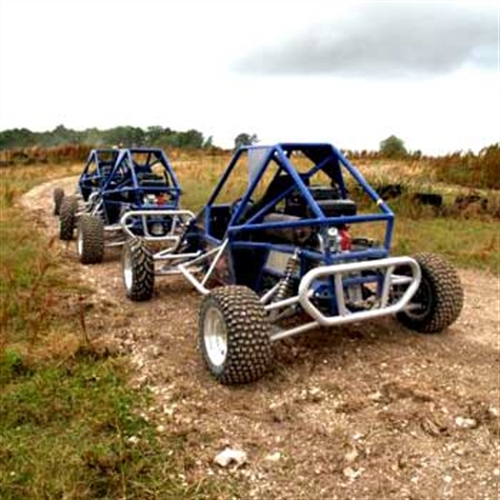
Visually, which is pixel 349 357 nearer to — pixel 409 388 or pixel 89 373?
pixel 409 388

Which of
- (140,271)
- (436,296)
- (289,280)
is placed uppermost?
(289,280)

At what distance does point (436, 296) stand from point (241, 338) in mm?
1599

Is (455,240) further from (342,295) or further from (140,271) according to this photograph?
(342,295)

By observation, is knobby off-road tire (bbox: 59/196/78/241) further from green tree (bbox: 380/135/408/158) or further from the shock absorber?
green tree (bbox: 380/135/408/158)

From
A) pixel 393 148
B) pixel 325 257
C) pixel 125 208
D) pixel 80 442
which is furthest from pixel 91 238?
pixel 393 148

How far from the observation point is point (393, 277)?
14.6ft

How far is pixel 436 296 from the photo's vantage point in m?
4.50

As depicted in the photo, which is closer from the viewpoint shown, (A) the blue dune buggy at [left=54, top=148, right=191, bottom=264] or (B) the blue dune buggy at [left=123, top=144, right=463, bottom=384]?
(B) the blue dune buggy at [left=123, top=144, right=463, bottom=384]

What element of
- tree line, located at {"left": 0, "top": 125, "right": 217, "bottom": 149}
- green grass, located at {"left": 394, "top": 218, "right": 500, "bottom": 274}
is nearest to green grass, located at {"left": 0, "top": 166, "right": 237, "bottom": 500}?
green grass, located at {"left": 394, "top": 218, "right": 500, "bottom": 274}

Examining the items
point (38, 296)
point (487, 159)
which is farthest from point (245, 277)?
point (487, 159)

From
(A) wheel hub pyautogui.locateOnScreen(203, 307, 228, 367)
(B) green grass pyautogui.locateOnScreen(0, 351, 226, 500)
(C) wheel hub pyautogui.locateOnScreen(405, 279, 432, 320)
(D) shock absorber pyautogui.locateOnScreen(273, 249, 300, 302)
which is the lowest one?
(B) green grass pyautogui.locateOnScreen(0, 351, 226, 500)

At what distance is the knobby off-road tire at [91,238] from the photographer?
7.50 m

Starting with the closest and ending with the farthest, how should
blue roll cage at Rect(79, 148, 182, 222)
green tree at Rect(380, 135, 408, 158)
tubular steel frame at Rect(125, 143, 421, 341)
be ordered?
tubular steel frame at Rect(125, 143, 421, 341) → blue roll cage at Rect(79, 148, 182, 222) → green tree at Rect(380, 135, 408, 158)

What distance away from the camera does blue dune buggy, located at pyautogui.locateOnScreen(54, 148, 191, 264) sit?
752 cm
